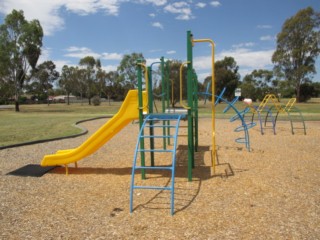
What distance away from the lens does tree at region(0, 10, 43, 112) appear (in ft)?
101

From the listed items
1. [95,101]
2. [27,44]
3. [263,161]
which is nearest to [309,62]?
[95,101]

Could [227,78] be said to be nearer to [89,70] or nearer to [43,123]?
[89,70]

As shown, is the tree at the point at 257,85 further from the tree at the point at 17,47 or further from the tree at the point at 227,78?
the tree at the point at 17,47

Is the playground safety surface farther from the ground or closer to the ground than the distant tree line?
closer to the ground

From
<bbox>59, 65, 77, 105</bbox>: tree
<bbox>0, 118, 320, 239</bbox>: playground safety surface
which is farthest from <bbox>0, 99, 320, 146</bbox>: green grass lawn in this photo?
<bbox>59, 65, 77, 105</bbox>: tree

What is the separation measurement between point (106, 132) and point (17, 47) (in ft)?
103

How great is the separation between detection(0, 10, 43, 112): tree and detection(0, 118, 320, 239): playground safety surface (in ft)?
95.1

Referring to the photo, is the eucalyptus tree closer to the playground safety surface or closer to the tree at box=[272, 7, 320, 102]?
the tree at box=[272, 7, 320, 102]

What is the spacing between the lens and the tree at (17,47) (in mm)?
30753

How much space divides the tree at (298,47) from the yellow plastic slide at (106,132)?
4403 cm

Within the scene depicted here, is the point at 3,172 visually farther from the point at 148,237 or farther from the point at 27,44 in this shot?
the point at 27,44

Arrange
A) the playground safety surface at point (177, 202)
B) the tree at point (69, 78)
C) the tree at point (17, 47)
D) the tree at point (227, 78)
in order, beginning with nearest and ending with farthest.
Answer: the playground safety surface at point (177, 202)
the tree at point (17, 47)
the tree at point (227, 78)
the tree at point (69, 78)

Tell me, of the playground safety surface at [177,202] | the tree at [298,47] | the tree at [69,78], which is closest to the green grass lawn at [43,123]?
the playground safety surface at [177,202]

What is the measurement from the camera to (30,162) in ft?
22.1
